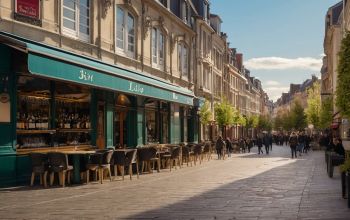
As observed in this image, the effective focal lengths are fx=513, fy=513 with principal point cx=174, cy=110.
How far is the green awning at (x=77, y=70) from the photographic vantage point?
12758 mm

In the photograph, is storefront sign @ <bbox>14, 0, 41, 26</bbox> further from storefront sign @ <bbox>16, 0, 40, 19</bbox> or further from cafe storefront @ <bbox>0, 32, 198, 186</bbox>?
cafe storefront @ <bbox>0, 32, 198, 186</bbox>

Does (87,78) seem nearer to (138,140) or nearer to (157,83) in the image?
(157,83)

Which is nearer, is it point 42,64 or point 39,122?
point 42,64

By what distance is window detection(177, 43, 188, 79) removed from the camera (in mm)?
31986

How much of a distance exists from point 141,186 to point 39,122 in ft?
12.6

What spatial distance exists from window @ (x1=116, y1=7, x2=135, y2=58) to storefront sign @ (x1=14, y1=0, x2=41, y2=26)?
653 cm

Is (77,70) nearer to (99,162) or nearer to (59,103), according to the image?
(59,103)

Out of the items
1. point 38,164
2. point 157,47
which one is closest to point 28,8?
point 38,164

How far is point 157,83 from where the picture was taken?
2208cm

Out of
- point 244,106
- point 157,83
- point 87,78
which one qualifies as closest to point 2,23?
point 87,78

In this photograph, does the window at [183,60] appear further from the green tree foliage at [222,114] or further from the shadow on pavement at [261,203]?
the shadow on pavement at [261,203]

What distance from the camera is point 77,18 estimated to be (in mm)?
17844

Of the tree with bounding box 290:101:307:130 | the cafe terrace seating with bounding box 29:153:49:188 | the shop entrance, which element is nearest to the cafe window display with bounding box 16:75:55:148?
the cafe terrace seating with bounding box 29:153:49:188

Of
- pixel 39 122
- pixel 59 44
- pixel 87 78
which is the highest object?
pixel 59 44
